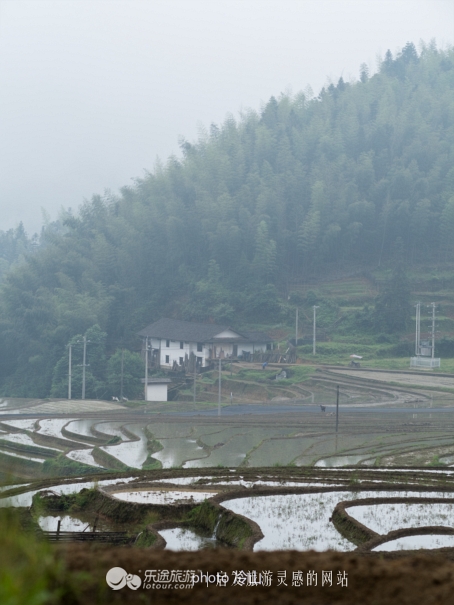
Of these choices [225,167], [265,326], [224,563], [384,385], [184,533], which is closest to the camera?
[224,563]

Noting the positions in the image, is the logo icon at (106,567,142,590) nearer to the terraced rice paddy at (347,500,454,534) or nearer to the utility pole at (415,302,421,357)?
the terraced rice paddy at (347,500,454,534)

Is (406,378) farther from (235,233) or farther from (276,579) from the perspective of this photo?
(276,579)

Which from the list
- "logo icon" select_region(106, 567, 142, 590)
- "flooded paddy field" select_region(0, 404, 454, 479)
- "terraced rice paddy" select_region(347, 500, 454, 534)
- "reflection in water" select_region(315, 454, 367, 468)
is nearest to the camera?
"logo icon" select_region(106, 567, 142, 590)

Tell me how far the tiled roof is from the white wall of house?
18.2 feet

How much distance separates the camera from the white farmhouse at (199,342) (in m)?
52.3

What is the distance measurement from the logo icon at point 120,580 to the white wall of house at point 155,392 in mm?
44040

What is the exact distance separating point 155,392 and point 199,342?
5970 millimetres

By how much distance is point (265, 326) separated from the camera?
58.4 metres

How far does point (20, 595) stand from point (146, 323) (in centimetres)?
6159

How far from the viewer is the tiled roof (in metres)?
52.6

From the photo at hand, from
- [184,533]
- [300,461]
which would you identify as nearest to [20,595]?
[184,533]

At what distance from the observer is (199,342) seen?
5231cm

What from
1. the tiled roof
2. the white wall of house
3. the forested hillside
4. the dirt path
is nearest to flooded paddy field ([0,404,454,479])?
the white wall of house

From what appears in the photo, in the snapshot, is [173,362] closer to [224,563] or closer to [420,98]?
[224,563]
